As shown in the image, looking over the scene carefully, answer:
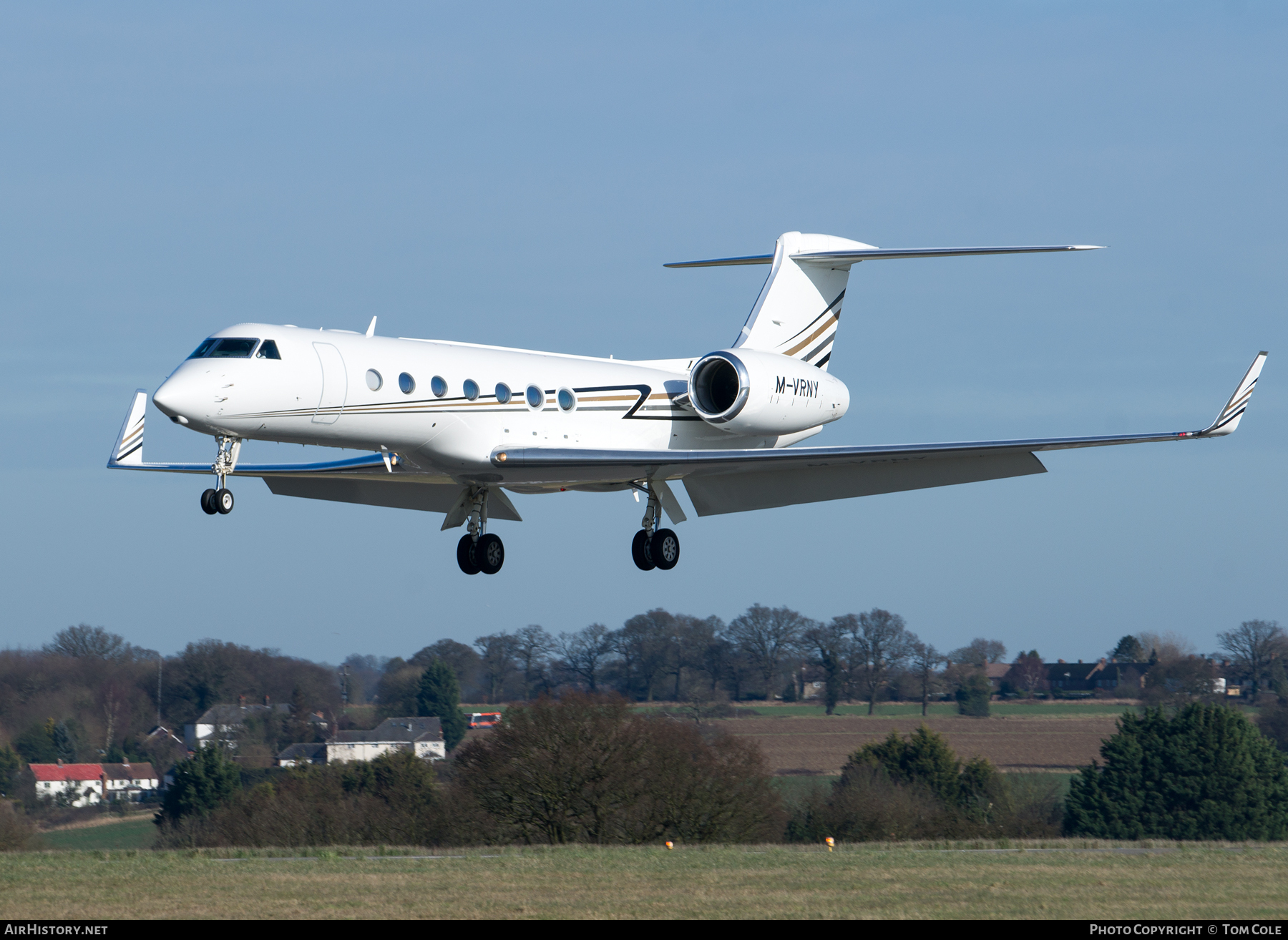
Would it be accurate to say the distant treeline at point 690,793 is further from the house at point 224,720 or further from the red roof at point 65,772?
the red roof at point 65,772

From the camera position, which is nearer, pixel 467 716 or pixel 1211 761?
pixel 1211 761

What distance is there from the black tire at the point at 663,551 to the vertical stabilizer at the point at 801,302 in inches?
149

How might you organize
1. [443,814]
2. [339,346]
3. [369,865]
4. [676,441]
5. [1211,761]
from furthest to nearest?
[1211,761]
[443,814]
[369,865]
[676,441]
[339,346]

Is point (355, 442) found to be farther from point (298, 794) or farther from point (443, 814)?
point (298, 794)

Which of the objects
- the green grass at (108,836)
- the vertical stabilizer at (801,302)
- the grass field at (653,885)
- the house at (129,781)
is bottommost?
the green grass at (108,836)

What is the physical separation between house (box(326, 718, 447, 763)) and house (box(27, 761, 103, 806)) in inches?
446

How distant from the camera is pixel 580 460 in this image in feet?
68.0

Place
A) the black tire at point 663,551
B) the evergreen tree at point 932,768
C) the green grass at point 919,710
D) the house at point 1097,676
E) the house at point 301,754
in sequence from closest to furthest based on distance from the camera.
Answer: the black tire at point 663,551
the evergreen tree at point 932,768
the house at point 301,754
the green grass at point 919,710
the house at point 1097,676

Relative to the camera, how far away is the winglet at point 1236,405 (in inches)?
748

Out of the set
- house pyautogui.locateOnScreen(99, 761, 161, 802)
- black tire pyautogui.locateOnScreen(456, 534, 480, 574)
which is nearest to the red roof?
house pyautogui.locateOnScreen(99, 761, 161, 802)

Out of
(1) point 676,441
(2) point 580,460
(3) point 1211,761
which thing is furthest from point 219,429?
(3) point 1211,761

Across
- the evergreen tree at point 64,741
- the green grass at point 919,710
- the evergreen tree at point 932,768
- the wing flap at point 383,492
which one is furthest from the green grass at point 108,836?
the wing flap at point 383,492

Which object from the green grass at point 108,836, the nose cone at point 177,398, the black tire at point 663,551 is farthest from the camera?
the green grass at point 108,836
